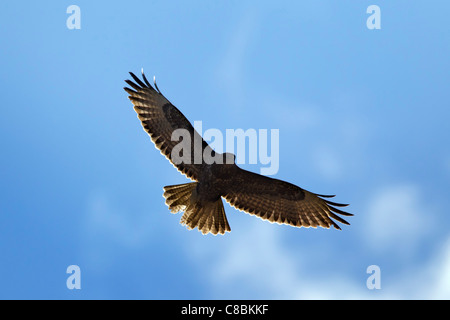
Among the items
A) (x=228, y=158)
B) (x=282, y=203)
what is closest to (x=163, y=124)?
(x=228, y=158)

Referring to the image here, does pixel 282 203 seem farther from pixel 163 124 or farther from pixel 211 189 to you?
pixel 163 124

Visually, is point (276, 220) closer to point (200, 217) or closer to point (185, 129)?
point (200, 217)

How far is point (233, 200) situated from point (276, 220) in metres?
0.94

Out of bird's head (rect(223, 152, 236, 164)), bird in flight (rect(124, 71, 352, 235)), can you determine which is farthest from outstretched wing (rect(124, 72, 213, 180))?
bird's head (rect(223, 152, 236, 164))

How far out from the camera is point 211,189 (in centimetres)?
1043

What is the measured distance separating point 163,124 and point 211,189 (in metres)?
1.54

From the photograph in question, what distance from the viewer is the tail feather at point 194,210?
34.5 ft

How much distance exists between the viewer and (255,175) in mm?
10469

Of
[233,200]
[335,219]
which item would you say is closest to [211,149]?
[233,200]

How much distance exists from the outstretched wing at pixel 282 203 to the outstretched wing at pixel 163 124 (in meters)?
0.94

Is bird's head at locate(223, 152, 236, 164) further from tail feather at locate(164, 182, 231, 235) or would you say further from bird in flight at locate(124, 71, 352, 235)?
tail feather at locate(164, 182, 231, 235)

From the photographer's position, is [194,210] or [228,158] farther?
[194,210]

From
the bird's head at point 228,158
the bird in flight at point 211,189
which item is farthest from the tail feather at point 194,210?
the bird's head at point 228,158
